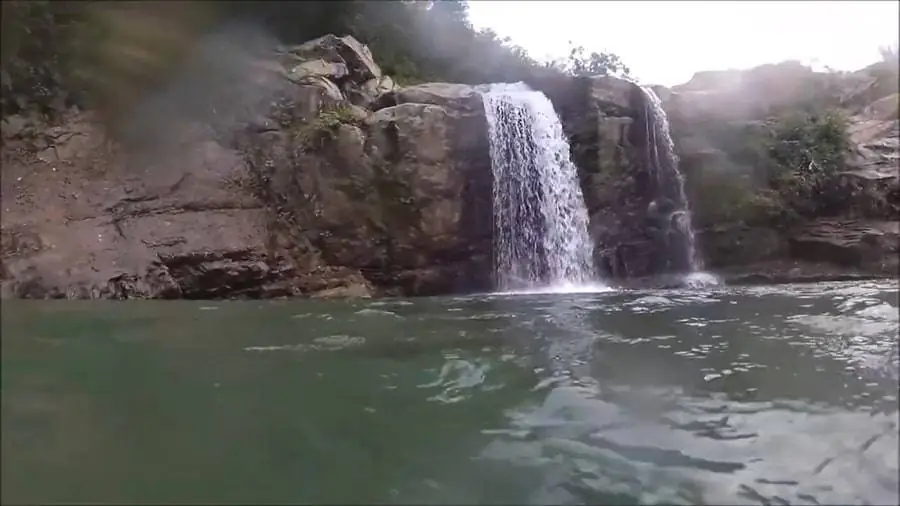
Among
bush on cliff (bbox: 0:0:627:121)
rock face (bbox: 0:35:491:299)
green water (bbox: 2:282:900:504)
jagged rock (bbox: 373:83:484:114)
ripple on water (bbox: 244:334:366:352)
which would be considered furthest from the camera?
jagged rock (bbox: 373:83:484:114)

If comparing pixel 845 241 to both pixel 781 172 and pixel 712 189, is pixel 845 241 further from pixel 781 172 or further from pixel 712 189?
pixel 712 189

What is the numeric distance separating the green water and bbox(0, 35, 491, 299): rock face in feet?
9.11

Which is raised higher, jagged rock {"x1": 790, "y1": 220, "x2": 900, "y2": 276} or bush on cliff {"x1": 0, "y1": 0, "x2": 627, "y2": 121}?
bush on cliff {"x1": 0, "y1": 0, "x2": 627, "y2": 121}

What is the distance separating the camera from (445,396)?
284 cm

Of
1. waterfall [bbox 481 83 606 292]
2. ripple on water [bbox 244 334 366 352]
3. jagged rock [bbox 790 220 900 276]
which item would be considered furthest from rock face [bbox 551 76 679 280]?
ripple on water [bbox 244 334 366 352]

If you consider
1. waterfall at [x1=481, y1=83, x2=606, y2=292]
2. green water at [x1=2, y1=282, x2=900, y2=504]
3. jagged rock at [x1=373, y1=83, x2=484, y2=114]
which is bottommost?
green water at [x1=2, y1=282, x2=900, y2=504]

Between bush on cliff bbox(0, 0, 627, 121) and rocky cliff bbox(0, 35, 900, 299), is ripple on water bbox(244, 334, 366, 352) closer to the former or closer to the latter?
bush on cliff bbox(0, 0, 627, 121)

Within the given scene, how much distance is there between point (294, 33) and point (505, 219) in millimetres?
5848

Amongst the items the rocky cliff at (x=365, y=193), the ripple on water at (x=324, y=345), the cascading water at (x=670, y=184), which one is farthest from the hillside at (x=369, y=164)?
the ripple on water at (x=324, y=345)

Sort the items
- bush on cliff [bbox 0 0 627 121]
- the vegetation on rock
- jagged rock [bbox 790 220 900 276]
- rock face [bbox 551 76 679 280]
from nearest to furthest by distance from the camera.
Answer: bush on cliff [bbox 0 0 627 121]
jagged rock [bbox 790 220 900 276]
the vegetation on rock
rock face [bbox 551 76 679 280]

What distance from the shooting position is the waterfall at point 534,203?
338 inches

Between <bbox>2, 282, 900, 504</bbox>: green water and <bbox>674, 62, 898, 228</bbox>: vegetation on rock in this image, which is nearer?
<bbox>2, 282, 900, 504</bbox>: green water

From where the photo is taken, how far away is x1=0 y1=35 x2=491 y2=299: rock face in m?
6.24

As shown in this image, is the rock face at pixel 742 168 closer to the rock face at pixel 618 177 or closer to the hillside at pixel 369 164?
the hillside at pixel 369 164
